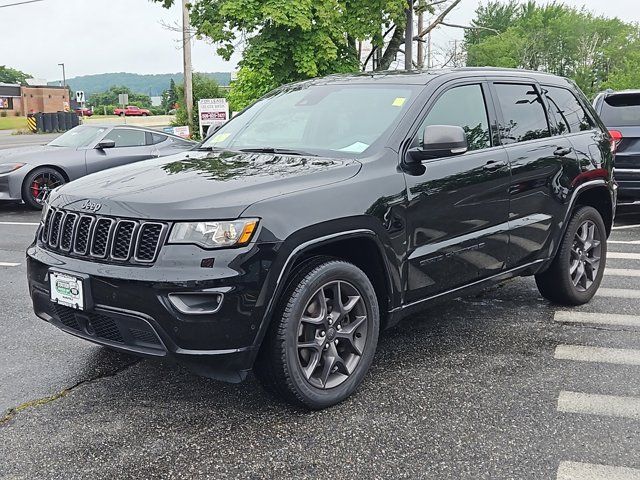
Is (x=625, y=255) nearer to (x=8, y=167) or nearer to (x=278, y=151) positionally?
(x=278, y=151)

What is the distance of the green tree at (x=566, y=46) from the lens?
5259 centimetres

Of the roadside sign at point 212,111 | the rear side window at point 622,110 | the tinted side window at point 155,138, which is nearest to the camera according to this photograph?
the rear side window at point 622,110

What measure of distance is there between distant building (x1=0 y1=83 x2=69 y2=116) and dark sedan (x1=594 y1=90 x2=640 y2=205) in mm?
81273

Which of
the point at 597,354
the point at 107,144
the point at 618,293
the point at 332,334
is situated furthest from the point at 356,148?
the point at 107,144

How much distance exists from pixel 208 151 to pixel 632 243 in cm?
575

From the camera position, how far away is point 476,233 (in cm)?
430

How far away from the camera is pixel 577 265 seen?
5430mm

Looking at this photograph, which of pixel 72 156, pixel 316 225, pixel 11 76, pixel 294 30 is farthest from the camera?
pixel 11 76

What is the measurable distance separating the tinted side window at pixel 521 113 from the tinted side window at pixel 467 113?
187mm

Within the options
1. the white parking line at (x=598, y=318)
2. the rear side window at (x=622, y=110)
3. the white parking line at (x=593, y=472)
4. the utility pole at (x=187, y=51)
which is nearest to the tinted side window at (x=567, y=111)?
the white parking line at (x=598, y=318)

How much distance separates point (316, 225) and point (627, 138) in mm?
7006

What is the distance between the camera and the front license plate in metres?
3.32

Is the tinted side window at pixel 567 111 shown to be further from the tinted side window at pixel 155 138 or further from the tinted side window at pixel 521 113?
the tinted side window at pixel 155 138

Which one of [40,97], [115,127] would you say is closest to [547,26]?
[40,97]
